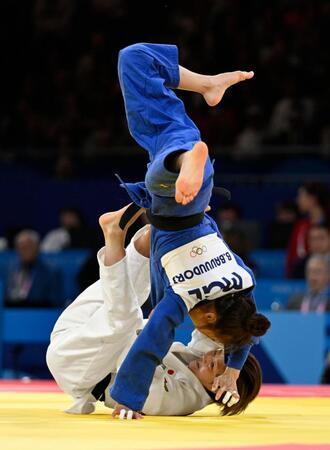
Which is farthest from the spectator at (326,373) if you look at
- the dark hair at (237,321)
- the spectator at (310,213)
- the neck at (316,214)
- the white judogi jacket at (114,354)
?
the dark hair at (237,321)

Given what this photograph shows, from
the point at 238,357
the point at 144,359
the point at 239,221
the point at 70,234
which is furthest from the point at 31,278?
the point at 144,359

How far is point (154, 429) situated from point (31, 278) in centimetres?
587

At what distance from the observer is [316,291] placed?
823 cm

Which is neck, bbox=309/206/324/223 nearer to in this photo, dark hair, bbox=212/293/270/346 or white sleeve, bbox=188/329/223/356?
white sleeve, bbox=188/329/223/356

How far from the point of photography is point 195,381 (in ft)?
15.3

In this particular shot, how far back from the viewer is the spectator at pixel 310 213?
9.35m

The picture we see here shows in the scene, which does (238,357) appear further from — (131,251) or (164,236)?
(131,251)

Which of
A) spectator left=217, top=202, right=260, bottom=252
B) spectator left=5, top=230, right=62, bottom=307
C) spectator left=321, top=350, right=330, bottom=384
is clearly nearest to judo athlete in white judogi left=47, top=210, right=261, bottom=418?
spectator left=321, top=350, right=330, bottom=384

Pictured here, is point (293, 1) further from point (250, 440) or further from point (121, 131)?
point (250, 440)

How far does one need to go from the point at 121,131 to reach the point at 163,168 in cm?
927

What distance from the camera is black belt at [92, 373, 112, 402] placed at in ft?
15.5

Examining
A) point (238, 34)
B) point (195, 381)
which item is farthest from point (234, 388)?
point (238, 34)

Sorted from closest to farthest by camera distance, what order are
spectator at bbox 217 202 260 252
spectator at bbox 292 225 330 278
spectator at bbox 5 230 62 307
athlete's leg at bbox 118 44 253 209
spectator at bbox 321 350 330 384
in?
athlete's leg at bbox 118 44 253 209 → spectator at bbox 321 350 330 384 → spectator at bbox 292 225 330 278 → spectator at bbox 5 230 62 307 → spectator at bbox 217 202 260 252

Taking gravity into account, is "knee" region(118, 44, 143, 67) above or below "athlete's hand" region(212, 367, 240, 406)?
above
